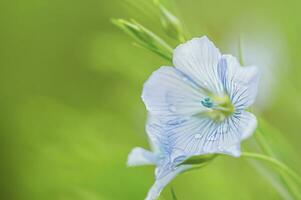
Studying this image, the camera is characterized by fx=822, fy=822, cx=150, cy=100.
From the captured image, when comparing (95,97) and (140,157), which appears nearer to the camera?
(140,157)

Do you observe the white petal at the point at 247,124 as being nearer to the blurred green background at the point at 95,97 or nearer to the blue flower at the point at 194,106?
the blue flower at the point at 194,106

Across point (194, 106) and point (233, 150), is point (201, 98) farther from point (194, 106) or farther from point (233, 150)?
point (233, 150)

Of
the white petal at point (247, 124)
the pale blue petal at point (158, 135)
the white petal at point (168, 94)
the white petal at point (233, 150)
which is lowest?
the white petal at point (233, 150)

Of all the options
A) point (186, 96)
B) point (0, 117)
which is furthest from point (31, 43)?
point (186, 96)

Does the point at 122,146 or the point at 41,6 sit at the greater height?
the point at 41,6

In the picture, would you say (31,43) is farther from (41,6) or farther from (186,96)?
(186,96)

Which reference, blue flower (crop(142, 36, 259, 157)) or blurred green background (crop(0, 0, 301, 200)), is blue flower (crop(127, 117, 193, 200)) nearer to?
blue flower (crop(142, 36, 259, 157))

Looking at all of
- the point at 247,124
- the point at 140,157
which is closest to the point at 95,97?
the point at 140,157

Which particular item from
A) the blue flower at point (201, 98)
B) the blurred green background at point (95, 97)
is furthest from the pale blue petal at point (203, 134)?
the blurred green background at point (95, 97)
